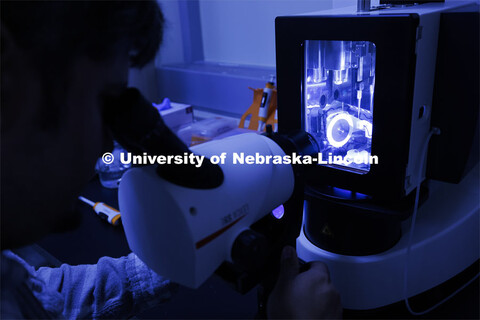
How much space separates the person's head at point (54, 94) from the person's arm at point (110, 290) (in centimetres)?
31

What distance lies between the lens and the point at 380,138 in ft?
2.30

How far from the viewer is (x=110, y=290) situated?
0.82 metres

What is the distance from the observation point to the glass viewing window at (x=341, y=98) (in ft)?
2.64

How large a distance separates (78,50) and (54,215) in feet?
0.70

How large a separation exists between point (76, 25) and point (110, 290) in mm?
568

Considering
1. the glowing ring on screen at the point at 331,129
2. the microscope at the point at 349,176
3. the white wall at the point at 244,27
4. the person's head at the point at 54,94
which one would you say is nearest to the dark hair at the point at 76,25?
the person's head at the point at 54,94

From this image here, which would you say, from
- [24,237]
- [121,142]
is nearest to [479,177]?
[121,142]

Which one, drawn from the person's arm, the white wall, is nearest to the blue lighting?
the person's arm

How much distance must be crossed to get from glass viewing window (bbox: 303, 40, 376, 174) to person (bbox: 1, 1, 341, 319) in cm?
34

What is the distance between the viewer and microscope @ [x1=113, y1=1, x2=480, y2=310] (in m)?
0.56

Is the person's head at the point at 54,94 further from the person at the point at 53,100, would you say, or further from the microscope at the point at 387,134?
the microscope at the point at 387,134

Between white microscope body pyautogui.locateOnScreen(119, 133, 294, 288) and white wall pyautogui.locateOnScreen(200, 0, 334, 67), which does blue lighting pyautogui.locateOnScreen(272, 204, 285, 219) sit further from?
white wall pyautogui.locateOnScreen(200, 0, 334, 67)

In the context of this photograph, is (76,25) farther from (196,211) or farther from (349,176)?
(349,176)

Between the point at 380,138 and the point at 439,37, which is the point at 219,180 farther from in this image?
the point at 439,37
